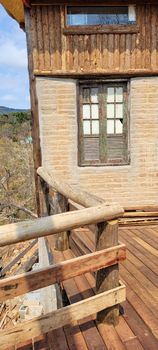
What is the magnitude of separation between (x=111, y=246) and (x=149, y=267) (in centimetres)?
154

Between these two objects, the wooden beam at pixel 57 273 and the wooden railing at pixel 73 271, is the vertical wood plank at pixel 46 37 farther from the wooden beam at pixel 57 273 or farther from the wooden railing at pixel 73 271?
the wooden beam at pixel 57 273

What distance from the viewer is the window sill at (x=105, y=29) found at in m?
5.05

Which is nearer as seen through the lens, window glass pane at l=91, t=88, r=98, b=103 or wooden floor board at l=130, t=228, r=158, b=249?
wooden floor board at l=130, t=228, r=158, b=249

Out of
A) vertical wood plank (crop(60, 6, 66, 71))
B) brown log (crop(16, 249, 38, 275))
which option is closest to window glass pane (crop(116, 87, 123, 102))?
vertical wood plank (crop(60, 6, 66, 71))

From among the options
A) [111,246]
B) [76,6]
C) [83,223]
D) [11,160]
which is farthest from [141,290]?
[11,160]

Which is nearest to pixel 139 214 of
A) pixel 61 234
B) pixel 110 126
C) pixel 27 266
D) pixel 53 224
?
pixel 110 126

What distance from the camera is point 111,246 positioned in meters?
2.24

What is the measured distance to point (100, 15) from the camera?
5.19m

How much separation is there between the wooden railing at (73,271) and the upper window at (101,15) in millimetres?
4073

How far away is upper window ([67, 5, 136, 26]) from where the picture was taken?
5117mm

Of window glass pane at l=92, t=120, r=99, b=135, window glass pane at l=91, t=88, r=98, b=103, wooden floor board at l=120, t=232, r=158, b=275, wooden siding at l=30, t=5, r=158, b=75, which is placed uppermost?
wooden siding at l=30, t=5, r=158, b=75

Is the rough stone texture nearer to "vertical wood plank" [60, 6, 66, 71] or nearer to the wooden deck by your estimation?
"vertical wood plank" [60, 6, 66, 71]

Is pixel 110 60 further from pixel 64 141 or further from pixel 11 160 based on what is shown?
pixel 11 160

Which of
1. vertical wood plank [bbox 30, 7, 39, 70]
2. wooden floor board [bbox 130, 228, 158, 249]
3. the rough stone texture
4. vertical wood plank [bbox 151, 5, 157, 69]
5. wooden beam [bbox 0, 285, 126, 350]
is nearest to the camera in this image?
wooden beam [bbox 0, 285, 126, 350]
